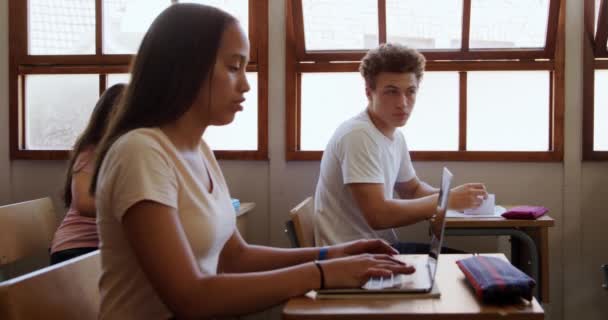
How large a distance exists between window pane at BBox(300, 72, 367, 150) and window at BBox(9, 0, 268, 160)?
0.36 m

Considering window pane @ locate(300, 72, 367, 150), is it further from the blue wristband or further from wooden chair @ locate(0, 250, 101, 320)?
wooden chair @ locate(0, 250, 101, 320)

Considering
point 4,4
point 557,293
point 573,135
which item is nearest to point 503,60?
point 573,135

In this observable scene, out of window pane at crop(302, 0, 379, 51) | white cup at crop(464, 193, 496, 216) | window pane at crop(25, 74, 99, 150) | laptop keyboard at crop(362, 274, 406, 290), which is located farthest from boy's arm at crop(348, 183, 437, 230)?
window pane at crop(25, 74, 99, 150)

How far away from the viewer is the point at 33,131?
358 cm

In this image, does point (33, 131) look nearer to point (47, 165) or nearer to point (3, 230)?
point (47, 165)

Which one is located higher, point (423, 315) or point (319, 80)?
point (319, 80)

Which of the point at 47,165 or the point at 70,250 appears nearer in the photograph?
the point at 70,250

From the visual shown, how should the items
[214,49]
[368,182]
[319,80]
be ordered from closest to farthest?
[214,49] → [368,182] → [319,80]

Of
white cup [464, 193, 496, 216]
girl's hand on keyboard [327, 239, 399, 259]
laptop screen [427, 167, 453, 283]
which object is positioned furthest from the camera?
white cup [464, 193, 496, 216]

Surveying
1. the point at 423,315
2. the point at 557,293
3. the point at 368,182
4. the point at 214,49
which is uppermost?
the point at 214,49

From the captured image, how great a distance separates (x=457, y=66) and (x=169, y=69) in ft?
7.72

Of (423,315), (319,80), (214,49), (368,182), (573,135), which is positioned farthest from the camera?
(319,80)

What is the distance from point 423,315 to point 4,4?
338 cm

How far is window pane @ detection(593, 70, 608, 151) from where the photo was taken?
318 cm
